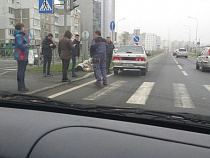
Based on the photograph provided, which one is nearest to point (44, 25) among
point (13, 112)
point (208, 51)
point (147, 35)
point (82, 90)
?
point (208, 51)

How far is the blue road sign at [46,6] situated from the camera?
10234mm

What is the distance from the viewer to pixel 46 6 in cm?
1031

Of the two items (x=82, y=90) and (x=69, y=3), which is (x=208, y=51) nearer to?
(x=69, y=3)

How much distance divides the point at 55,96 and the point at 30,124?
536 cm

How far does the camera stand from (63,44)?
31.0 feet

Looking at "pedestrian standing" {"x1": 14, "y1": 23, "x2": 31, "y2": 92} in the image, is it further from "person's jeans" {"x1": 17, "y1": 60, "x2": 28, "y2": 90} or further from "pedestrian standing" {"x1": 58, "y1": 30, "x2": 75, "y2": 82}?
"pedestrian standing" {"x1": 58, "y1": 30, "x2": 75, "y2": 82}

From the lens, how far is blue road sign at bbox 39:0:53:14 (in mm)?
10234

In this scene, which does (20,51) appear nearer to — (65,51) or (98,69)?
(65,51)

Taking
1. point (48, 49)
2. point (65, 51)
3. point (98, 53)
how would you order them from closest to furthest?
point (98, 53), point (65, 51), point (48, 49)

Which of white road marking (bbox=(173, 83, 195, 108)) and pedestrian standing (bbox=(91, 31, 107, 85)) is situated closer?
white road marking (bbox=(173, 83, 195, 108))

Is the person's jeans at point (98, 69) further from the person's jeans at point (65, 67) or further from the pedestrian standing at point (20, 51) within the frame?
the pedestrian standing at point (20, 51)

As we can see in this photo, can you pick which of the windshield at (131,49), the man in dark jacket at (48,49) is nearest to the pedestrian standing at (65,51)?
the man in dark jacket at (48,49)

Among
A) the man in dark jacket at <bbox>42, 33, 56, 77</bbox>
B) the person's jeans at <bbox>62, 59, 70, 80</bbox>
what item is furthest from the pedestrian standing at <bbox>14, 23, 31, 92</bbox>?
the man in dark jacket at <bbox>42, 33, 56, 77</bbox>

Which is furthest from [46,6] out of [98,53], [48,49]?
[98,53]
